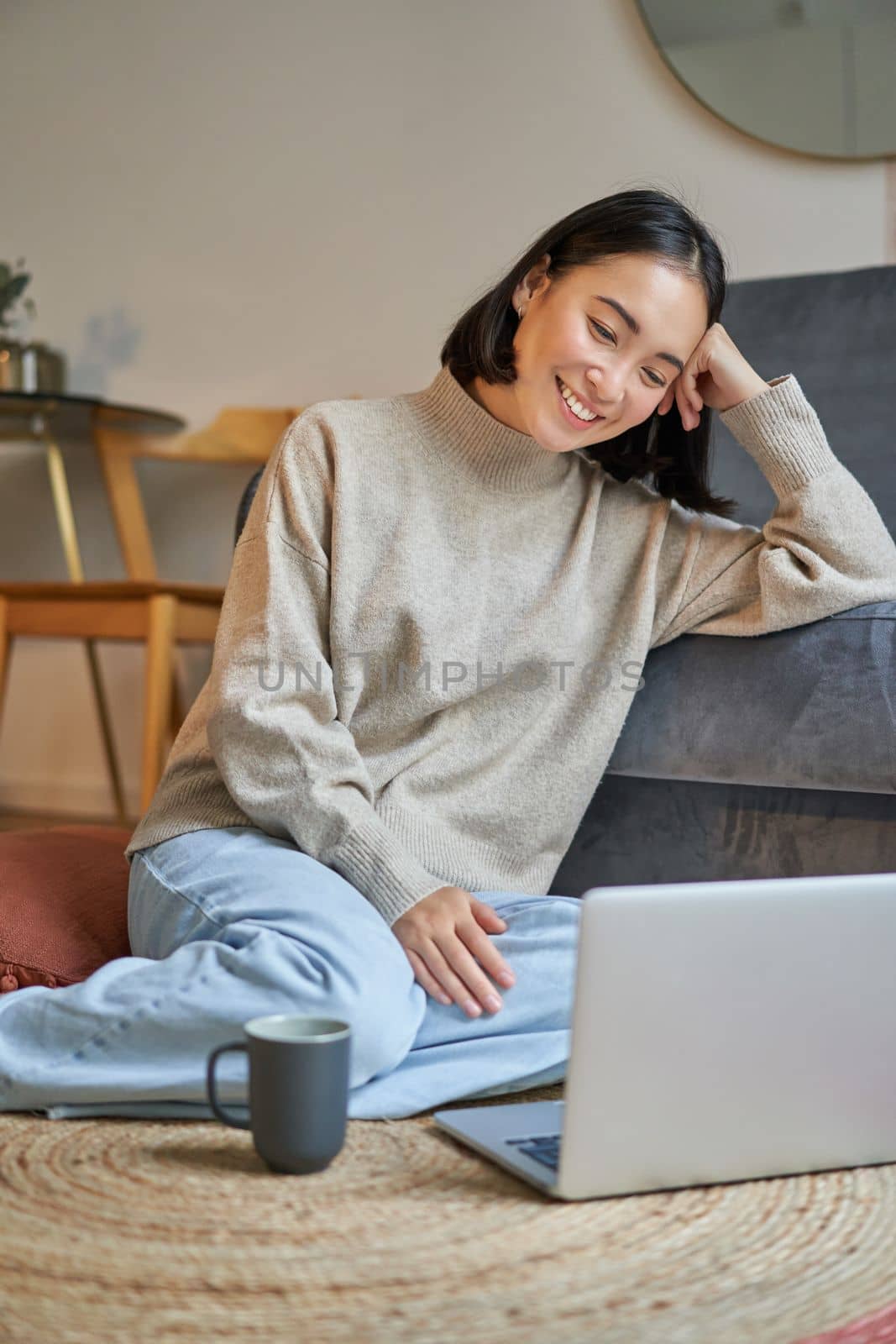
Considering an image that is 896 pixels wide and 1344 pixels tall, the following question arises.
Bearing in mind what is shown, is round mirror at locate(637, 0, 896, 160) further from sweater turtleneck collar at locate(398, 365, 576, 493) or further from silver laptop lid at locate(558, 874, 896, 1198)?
silver laptop lid at locate(558, 874, 896, 1198)

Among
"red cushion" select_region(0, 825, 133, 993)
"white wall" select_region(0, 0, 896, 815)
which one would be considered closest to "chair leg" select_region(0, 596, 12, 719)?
"white wall" select_region(0, 0, 896, 815)

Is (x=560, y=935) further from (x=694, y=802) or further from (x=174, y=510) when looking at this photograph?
(x=174, y=510)

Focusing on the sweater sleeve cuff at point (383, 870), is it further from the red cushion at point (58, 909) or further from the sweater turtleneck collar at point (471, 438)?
the sweater turtleneck collar at point (471, 438)

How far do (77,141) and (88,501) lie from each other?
0.73 m

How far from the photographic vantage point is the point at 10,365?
2525mm

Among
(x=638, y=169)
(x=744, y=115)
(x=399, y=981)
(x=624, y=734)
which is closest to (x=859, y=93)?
(x=744, y=115)

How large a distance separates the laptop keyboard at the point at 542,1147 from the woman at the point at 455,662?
13cm

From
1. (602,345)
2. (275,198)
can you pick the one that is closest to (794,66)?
(275,198)

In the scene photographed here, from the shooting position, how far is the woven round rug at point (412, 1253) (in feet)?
2.08

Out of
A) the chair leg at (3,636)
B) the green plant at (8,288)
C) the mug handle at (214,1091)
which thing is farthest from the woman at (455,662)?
the green plant at (8,288)

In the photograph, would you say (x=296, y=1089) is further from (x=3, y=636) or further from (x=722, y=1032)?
(x=3, y=636)

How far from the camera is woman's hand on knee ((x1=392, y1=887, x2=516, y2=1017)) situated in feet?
3.26

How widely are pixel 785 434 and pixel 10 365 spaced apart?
1.74m

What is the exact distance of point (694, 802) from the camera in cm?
129
